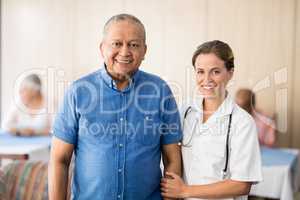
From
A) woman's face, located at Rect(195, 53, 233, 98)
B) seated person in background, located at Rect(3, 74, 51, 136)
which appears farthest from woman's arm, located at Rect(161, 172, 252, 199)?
seated person in background, located at Rect(3, 74, 51, 136)

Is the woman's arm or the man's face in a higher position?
the man's face

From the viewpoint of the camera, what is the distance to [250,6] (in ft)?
7.21

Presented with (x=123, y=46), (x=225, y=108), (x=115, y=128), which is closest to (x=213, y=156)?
(x=225, y=108)

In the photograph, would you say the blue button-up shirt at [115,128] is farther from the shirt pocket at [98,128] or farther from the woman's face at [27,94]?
the woman's face at [27,94]

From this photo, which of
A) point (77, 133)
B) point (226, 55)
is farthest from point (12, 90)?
point (226, 55)

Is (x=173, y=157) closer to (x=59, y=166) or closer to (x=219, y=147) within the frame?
(x=219, y=147)

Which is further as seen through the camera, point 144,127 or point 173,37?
point 173,37

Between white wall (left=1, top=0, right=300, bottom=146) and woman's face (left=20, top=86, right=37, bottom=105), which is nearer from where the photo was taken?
white wall (left=1, top=0, right=300, bottom=146)

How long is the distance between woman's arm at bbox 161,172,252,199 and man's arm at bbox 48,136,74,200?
31 cm

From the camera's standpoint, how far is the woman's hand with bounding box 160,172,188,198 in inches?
42.8

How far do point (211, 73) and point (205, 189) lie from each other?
1.12 ft

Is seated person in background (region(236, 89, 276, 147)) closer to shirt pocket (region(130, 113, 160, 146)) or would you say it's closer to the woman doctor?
the woman doctor

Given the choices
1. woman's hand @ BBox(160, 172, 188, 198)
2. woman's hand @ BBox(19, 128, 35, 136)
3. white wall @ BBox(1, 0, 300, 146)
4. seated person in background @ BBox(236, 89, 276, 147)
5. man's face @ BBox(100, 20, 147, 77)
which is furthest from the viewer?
woman's hand @ BBox(19, 128, 35, 136)

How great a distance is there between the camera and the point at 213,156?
1061mm
